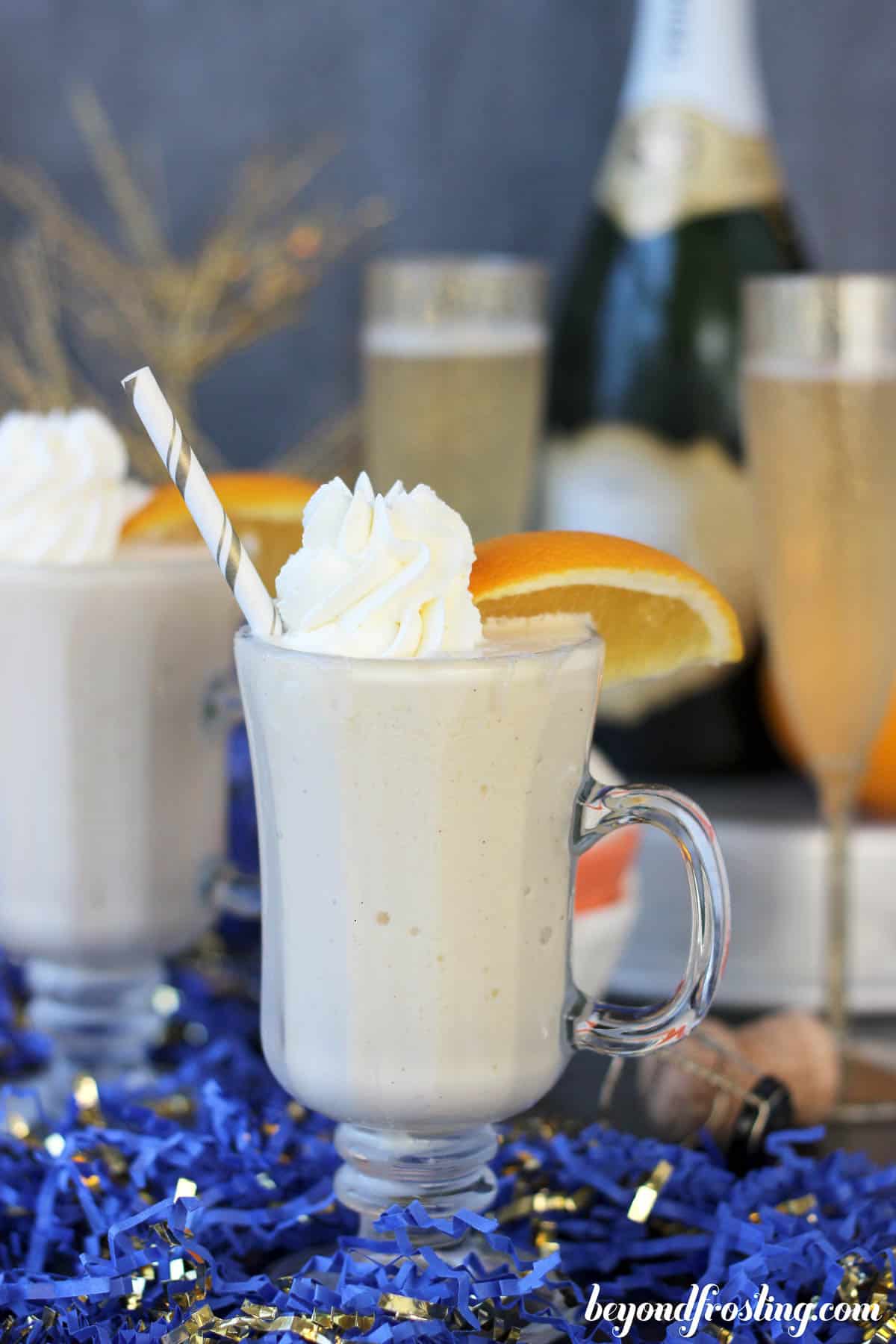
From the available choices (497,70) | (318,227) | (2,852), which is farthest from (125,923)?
(497,70)

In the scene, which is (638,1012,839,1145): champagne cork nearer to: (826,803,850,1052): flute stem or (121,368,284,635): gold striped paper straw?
(826,803,850,1052): flute stem

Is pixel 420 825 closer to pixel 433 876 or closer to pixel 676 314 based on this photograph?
pixel 433 876

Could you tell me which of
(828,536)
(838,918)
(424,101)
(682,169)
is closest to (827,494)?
(828,536)

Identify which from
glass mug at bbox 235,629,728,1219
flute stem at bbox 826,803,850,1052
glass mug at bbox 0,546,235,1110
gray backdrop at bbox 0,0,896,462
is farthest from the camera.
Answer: gray backdrop at bbox 0,0,896,462

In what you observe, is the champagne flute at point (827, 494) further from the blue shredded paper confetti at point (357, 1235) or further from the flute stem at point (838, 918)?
the blue shredded paper confetti at point (357, 1235)

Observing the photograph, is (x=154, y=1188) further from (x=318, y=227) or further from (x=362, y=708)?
(x=318, y=227)

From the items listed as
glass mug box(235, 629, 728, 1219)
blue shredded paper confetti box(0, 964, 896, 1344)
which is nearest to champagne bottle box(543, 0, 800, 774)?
blue shredded paper confetti box(0, 964, 896, 1344)

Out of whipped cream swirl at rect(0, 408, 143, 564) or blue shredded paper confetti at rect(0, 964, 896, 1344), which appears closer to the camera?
blue shredded paper confetti at rect(0, 964, 896, 1344)
